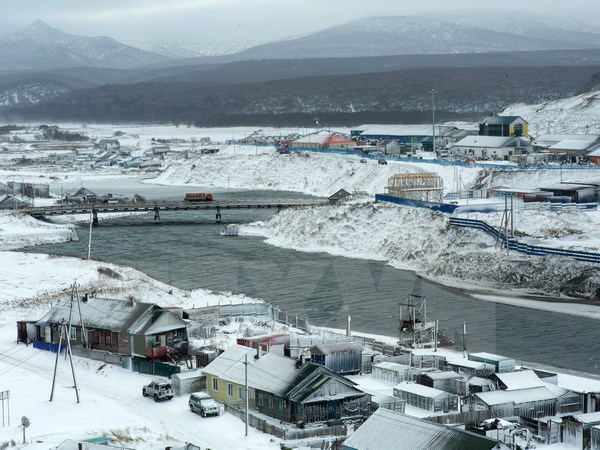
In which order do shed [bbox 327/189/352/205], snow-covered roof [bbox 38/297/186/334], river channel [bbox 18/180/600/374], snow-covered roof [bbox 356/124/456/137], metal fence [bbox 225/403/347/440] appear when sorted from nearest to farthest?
metal fence [bbox 225/403/347/440] → snow-covered roof [bbox 38/297/186/334] → river channel [bbox 18/180/600/374] → shed [bbox 327/189/352/205] → snow-covered roof [bbox 356/124/456/137]

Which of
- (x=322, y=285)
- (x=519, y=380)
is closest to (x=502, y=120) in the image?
(x=322, y=285)

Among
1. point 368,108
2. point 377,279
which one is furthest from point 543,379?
point 368,108

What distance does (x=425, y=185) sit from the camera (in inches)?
1705

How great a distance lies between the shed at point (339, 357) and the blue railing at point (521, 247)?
1235 centimetres

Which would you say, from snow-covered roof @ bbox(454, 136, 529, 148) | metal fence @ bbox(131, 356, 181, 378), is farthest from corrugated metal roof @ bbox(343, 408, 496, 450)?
snow-covered roof @ bbox(454, 136, 529, 148)

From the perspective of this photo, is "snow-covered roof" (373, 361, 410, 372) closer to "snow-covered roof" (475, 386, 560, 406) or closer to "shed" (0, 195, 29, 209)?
"snow-covered roof" (475, 386, 560, 406)

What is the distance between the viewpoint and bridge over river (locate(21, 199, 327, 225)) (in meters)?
46.8

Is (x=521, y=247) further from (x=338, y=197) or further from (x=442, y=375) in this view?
(x=338, y=197)

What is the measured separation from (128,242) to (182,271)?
7580 millimetres

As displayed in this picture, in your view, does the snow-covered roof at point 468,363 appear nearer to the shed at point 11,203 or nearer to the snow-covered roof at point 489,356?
the snow-covered roof at point 489,356

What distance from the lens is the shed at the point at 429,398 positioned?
17.9m

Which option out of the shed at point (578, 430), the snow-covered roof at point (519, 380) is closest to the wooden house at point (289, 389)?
the snow-covered roof at point (519, 380)

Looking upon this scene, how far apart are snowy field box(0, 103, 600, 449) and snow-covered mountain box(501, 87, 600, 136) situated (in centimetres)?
1731

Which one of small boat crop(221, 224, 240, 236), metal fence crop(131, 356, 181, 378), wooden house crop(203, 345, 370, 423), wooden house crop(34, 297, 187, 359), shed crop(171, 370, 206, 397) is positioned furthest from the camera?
small boat crop(221, 224, 240, 236)
